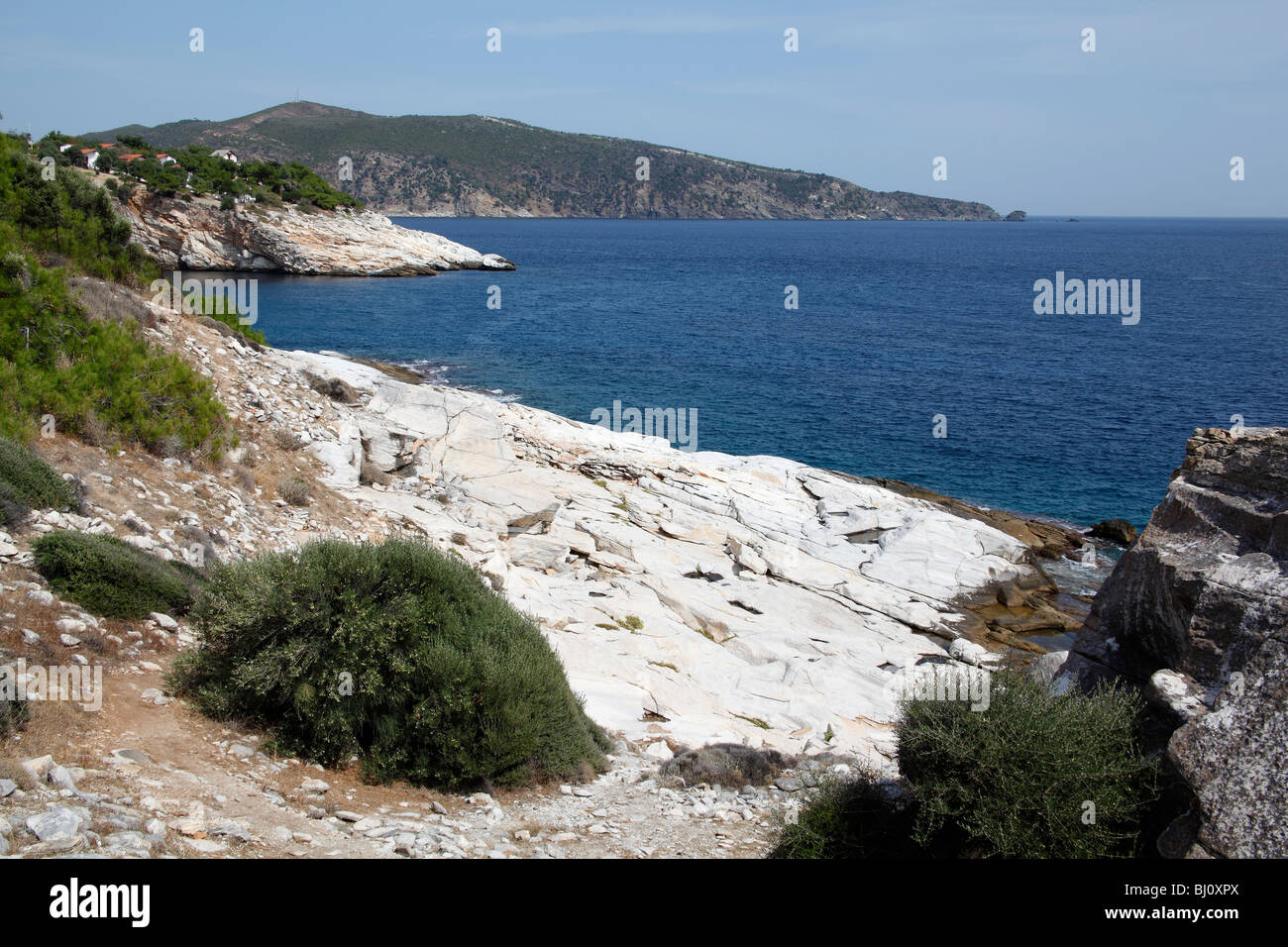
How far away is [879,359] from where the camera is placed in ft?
182

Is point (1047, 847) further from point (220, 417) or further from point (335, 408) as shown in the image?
point (335, 408)

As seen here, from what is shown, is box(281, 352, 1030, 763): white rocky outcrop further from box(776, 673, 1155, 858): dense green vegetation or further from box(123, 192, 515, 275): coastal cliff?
box(123, 192, 515, 275): coastal cliff

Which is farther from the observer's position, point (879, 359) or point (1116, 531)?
point (879, 359)

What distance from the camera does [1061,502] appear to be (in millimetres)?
31562

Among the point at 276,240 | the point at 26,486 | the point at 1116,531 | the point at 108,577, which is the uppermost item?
the point at 276,240

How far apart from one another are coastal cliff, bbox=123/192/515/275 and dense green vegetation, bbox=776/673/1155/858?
77.8 metres

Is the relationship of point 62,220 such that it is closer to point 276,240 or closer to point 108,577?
point 108,577

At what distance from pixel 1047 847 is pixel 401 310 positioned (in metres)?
66.2

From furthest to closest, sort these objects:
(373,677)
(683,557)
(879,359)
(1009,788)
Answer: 1. (879,359)
2. (683,557)
3. (373,677)
4. (1009,788)

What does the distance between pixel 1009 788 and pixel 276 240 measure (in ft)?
291

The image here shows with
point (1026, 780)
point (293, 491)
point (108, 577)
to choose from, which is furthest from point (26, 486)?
point (1026, 780)

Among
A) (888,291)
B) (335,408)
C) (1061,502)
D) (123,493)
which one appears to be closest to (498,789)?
(123,493)

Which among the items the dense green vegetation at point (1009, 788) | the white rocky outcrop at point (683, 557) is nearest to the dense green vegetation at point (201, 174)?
the white rocky outcrop at point (683, 557)
